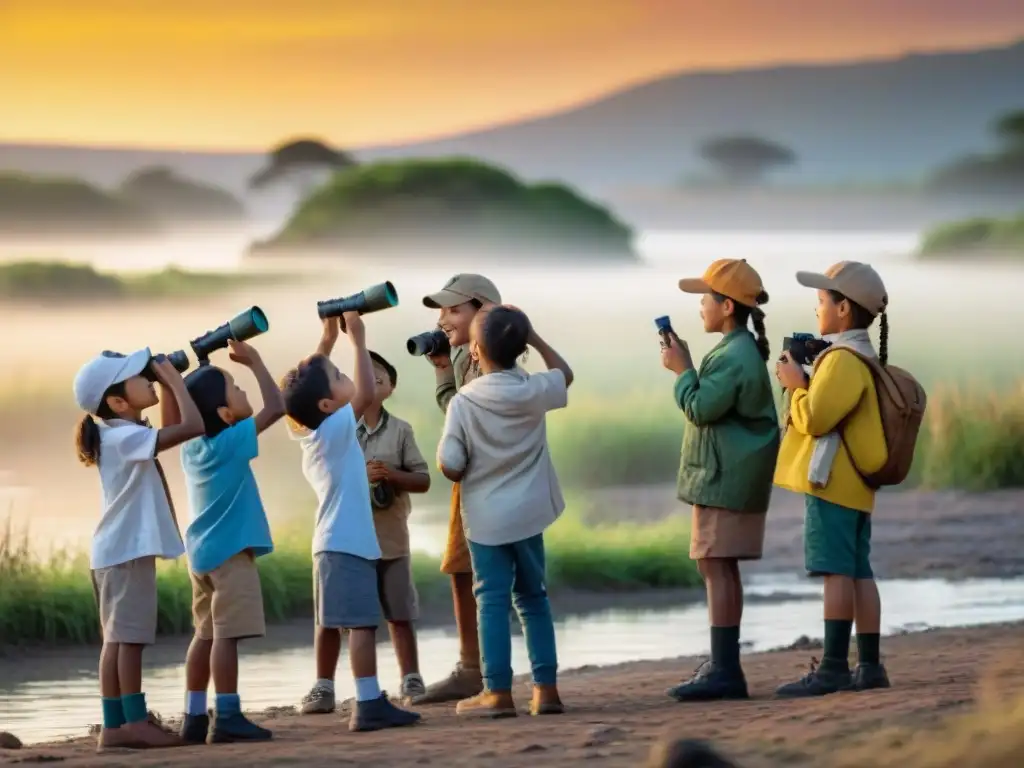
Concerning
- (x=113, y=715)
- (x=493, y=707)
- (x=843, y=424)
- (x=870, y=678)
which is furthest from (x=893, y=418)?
(x=113, y=715)

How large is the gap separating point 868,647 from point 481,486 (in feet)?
4.86

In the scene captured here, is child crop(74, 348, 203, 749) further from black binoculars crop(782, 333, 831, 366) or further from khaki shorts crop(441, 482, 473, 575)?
black binoculars crop(782, 333, 831, 366)

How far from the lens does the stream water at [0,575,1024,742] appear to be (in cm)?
980

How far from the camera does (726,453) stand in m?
8.24

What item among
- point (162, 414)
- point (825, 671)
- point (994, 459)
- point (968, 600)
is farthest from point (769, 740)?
point (994, 459)

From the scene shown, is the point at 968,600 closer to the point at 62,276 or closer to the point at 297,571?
the point at 297,571

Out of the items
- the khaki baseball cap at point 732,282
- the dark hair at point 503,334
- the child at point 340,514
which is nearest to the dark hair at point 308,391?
the child at point 340,514

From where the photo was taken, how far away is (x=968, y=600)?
1289 centimetres

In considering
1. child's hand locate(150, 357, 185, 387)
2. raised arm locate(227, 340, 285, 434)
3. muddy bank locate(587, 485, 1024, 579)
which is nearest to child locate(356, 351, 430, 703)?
raised arm locate(227, 340, 285, 434)

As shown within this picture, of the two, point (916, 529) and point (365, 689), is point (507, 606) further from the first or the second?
point (916, 529)

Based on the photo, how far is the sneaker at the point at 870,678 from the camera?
8.09 m

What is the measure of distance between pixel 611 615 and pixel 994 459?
216 inches

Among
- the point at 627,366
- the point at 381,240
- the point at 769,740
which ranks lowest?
the point at 769,740

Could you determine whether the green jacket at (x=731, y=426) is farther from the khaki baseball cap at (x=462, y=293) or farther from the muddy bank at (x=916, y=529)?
the muddy bank at (x=916, y=529)
